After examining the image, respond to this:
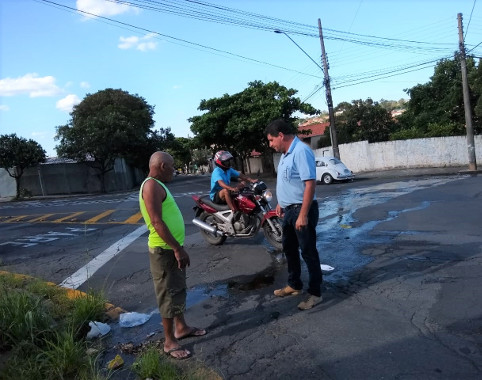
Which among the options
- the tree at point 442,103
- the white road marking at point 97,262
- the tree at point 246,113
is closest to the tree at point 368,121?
the tree at point 442,103

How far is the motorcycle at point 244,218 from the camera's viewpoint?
6.83 m

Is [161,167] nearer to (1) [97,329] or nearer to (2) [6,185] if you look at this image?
(1) [97,329]

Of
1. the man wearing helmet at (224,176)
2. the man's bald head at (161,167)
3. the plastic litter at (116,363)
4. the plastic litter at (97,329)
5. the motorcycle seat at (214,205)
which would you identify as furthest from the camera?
the motorcycle seat at (214,205)

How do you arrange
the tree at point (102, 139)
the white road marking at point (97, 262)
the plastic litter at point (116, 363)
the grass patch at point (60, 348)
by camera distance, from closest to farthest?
the grass patch at point (60, 348) → the plastic litter at point (116, 363) → the white road marking at point (97, 262) → the tree at point (102, 139)

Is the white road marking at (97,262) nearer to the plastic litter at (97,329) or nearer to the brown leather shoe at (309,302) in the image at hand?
the plastic litter at (97,329)

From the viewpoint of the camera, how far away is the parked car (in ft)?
68.5

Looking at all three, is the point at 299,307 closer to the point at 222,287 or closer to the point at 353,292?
the point at 353,292

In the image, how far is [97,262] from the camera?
7.22m

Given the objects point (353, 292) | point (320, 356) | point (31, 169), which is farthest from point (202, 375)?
point (31, 169)

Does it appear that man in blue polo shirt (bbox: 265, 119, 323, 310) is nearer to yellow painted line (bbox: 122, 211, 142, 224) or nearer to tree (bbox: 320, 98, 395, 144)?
yellow painted line (bbox: 122, 211, 142, 224)

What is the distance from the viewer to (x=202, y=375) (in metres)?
3.08

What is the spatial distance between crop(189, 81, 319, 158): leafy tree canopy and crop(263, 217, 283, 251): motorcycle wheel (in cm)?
2006

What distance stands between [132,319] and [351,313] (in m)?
2.27

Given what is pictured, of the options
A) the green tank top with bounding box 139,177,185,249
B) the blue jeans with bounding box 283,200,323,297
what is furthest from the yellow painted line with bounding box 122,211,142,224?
Answer: the green tank top with bounding box 139,177,185,249
